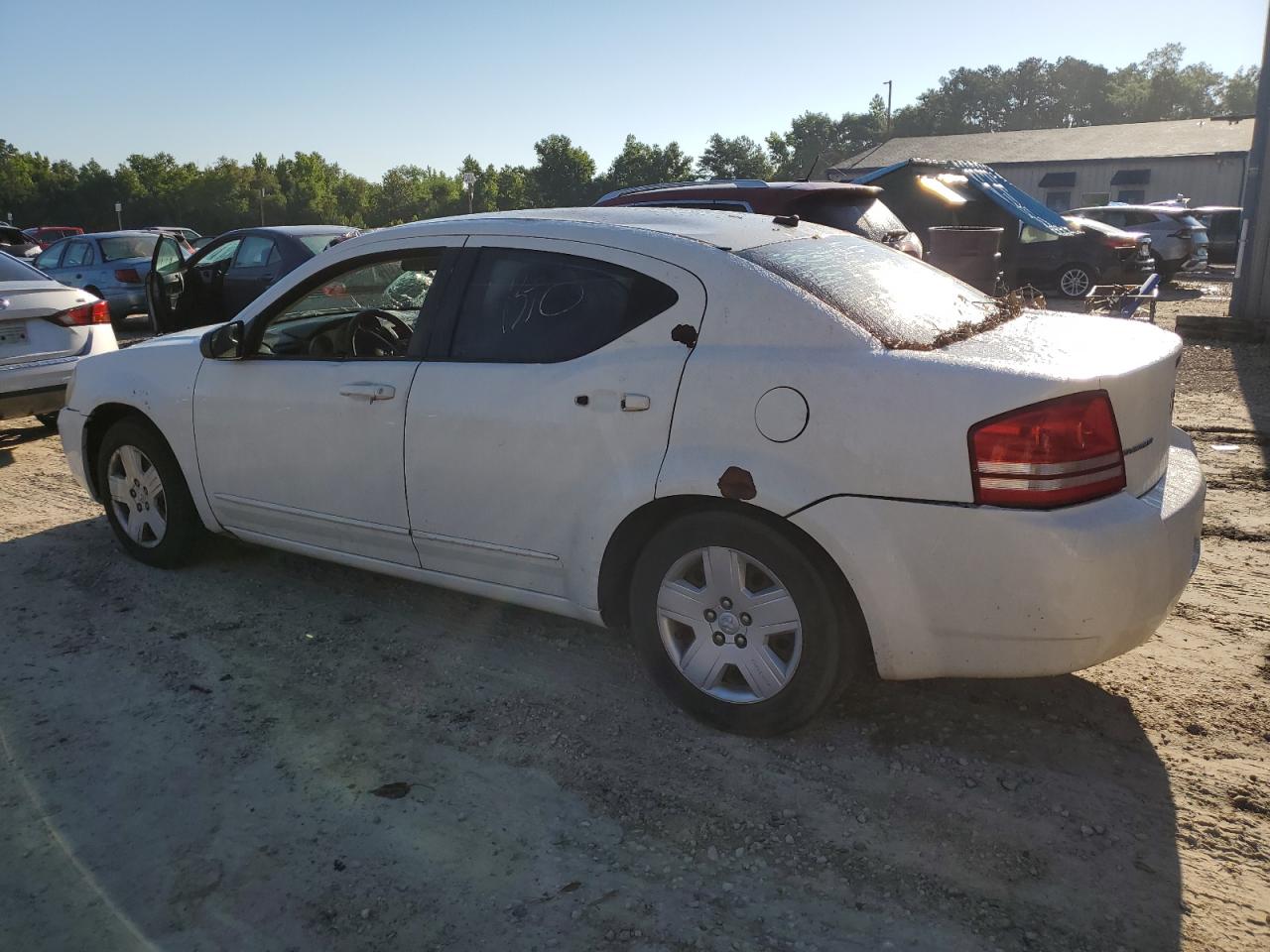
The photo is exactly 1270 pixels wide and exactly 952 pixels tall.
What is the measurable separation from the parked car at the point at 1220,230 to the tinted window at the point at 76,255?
77.2ft

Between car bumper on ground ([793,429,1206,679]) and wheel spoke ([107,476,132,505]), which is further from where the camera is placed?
wheel spoke ([107,476,132,505])

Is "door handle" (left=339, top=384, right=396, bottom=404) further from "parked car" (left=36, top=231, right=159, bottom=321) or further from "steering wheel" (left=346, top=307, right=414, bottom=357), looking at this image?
"parked car" (left=36, top=231, right=159, bottom=321)

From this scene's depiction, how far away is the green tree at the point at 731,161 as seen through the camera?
69.2 meters

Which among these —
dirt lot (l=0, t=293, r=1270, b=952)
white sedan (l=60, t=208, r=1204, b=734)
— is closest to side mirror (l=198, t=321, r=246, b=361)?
white sedan (l=60, t=208, r=1204, b=734)

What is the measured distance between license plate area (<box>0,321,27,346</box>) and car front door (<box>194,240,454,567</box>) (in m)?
3.54

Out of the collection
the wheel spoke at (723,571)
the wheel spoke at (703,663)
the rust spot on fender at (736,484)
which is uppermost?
the rust spot on fender at (736,484)

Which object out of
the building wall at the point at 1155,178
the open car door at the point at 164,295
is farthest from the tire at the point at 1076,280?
the building wall at the point at 1155,178

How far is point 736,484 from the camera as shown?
3.00 metres

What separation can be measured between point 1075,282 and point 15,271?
51.2 feet

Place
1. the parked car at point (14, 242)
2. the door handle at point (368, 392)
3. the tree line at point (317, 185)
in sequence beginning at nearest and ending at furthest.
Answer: the door handle at point (368, 392) < the parked car at point (14, 242) < the tree line at point (317, 185)

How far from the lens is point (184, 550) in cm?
476

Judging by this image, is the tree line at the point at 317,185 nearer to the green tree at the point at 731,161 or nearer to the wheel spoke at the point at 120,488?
the green tree at the point at 731,161

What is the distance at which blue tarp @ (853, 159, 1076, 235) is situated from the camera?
1620cm

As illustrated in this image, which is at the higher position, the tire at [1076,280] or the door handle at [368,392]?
the door handle at [368,392]
